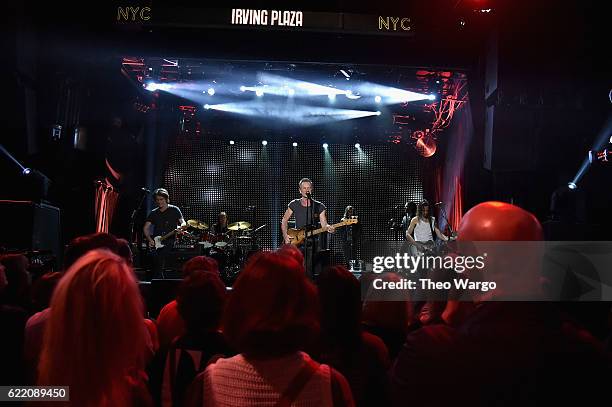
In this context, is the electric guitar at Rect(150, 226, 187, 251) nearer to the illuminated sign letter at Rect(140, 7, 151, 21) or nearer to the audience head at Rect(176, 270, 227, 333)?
the illuminated sign letter at Rect(140, 7, 151, 21)

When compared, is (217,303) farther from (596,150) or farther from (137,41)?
(596,150)

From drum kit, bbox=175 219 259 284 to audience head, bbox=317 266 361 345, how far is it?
9.25m

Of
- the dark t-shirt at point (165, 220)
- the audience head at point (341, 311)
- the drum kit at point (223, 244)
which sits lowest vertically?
the drum kit at point (223, 244)

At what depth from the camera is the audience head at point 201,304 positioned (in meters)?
2.91

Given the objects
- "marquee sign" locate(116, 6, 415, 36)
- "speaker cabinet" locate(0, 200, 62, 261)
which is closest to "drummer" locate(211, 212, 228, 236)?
"speaker cabinet" locate(0, 200, 62, 261)

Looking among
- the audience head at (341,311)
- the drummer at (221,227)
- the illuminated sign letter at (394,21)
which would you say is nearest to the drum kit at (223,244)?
the drummer at (221,227)

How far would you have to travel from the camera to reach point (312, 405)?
71.4 inches

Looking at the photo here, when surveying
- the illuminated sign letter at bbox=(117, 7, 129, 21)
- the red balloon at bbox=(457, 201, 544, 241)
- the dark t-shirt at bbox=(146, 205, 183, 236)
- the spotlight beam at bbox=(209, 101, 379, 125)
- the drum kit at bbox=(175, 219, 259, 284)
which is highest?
the illuminated sign letter at bbox=(117, 7, 129, 21)

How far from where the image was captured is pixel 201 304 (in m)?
2.93

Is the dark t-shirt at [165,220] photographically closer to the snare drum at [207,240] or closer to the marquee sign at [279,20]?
the snare drum at [207,240]

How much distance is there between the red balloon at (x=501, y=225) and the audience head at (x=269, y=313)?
603 millimetres

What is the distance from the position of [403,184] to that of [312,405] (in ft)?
48.3

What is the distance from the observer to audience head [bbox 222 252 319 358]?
5.83 feet

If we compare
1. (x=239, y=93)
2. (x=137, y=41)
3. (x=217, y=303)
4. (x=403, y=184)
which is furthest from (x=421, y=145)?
(x=217, y=303)
